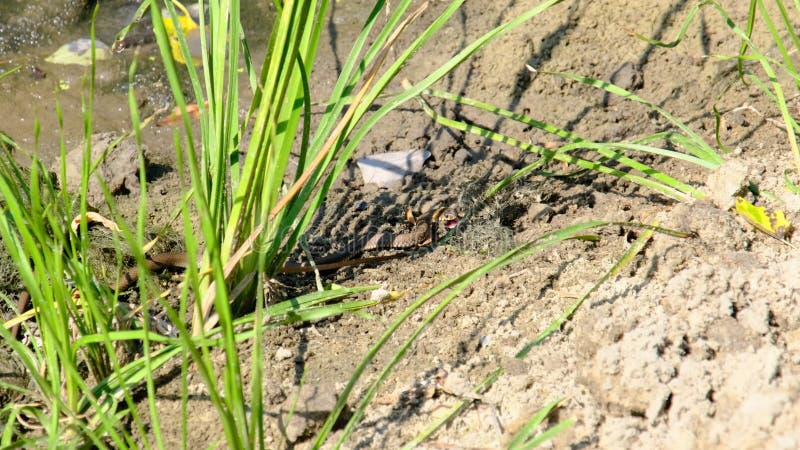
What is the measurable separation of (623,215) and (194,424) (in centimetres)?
118

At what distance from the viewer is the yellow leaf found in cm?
177

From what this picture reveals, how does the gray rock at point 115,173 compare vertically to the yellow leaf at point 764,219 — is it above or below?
below

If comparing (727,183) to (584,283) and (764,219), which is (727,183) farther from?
(584,283)

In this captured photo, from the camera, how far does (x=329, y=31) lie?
3.40m

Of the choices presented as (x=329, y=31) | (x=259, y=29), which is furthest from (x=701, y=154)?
(x=259, y=29)

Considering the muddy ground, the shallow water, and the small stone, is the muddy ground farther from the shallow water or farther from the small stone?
the shallow water

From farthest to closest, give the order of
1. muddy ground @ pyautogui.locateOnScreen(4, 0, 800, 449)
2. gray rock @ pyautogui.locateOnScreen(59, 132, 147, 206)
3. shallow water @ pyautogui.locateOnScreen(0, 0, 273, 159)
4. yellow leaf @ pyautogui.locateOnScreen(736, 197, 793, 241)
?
1. shallow water @ pyautogui.locateOnScreen(0, 0, 273, 159)
2. gray rock @ pyautogui.locateOnScreen(59, 132, 147, 206)
3. yellow leaf @ pyautogui.locateOnScreen(736, 197, 793, 241)
4. muddy ground @ pyautogui.locateOnScreen(4, 0, 800, 449)

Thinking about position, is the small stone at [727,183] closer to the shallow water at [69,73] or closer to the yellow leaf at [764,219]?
the yellow leaf at [764,219]

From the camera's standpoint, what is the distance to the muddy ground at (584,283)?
4.51 ft

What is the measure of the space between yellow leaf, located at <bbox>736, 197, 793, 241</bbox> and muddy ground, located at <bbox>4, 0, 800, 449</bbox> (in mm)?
27

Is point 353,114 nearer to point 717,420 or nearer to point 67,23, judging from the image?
point 717,420

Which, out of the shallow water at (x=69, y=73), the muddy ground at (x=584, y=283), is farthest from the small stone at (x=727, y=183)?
the shallow water at (x=69, y=73)

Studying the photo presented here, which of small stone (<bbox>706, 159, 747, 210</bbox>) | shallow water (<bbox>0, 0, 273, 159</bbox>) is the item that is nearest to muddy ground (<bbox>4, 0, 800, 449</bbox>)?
small stone (<bbox>706, 159, 747, 210</bbox>)

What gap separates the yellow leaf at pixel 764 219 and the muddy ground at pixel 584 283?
3 centimetres
